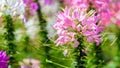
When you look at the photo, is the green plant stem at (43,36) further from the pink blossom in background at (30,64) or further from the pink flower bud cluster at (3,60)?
the pink flower bud cluster at (3,60)

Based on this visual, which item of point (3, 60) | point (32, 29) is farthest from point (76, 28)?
point (32, 29)

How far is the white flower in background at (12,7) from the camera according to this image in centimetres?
173

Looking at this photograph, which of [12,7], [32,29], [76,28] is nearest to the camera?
[76,28]

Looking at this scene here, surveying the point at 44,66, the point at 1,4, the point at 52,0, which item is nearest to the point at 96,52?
the point at 44,66

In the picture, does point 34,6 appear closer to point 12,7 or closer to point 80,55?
point 12,7

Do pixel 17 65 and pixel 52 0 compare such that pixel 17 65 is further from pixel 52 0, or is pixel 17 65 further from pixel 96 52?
pixel 52 0

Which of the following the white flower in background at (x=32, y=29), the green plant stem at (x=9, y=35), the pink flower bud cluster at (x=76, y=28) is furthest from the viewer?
the white flower in background at (x=32, y=29)

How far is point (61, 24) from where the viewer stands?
1415 millimetres

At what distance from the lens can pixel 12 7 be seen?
1.74 meters

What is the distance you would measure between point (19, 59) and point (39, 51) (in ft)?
0.27

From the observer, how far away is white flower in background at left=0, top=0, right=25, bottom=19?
173 cm

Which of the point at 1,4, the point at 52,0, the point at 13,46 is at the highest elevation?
the point at 52,0

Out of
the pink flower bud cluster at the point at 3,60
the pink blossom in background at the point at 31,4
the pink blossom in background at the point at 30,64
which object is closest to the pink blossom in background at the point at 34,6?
the pink blossom in background at the point at 31,4

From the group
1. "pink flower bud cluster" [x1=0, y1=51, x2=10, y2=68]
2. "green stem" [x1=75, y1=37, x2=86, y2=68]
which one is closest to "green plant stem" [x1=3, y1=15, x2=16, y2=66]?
"pink flower bud cluster" [x1=0, y1=51, x2=10, y2=68]
